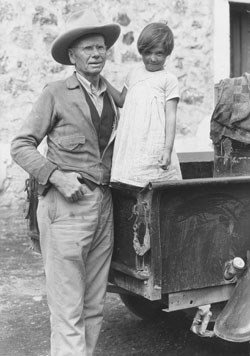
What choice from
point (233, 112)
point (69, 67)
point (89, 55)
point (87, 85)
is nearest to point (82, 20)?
point (89, 55)

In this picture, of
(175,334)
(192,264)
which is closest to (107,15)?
(175,334)

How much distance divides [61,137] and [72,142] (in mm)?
61

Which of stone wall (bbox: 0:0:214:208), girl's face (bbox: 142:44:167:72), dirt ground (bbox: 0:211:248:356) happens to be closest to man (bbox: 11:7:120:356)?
girl's face (bbox: 142:44:167:72)

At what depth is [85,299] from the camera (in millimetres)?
3270

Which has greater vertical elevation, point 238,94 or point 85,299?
point 238,94

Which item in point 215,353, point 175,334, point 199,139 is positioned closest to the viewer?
point 215,353

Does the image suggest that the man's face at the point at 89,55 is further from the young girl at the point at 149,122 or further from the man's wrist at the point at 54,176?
the man's wrist at the point at 54,176

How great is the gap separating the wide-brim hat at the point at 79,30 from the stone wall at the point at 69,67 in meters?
3.57

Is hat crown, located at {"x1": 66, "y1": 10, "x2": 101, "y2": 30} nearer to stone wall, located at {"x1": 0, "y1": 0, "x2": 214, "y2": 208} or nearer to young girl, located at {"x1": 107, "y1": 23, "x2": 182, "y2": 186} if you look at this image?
young girl, located at {"x1": 107, "y1": 23, "x2": 182, "y2": 186}

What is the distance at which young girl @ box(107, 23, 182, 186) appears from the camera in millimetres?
3133

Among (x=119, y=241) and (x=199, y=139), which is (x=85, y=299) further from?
(x=199, y=139)

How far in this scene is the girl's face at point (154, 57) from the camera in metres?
3.24

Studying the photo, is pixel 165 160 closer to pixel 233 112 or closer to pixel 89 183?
pixel 89 183

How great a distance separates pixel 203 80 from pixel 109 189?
4584 millimetres
